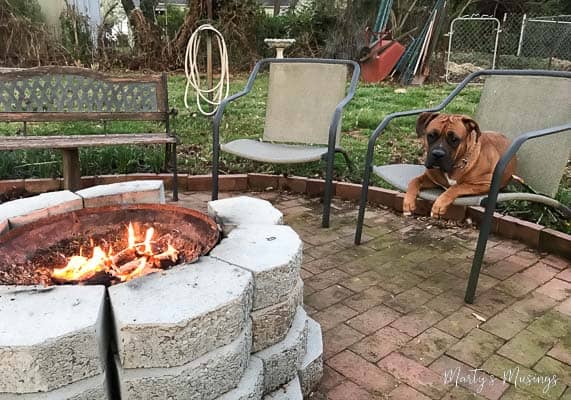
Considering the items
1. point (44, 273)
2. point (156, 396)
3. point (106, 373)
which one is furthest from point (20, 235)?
point (156, 396)

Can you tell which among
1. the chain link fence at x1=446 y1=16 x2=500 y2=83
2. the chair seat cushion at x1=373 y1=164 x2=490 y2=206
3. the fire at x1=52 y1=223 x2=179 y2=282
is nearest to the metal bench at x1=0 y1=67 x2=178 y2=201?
the chair seat cushion at x1=373 y1=164 x2=490 y2=206

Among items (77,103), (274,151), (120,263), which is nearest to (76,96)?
(77,103)

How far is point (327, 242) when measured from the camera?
3.10m

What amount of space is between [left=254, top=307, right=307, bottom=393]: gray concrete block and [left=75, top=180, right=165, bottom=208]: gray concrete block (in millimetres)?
907

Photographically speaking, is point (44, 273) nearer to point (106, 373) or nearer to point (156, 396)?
point (106, 373)

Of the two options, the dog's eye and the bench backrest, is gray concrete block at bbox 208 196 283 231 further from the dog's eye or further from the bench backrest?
the bench backrest

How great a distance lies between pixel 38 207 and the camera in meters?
2.01

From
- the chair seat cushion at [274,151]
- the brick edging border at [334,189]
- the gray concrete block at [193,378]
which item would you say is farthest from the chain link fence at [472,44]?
the gray concrete block at [193,378]

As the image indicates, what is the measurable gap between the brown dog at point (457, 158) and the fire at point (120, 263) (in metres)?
1.43

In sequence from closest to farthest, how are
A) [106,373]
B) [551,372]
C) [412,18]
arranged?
1. [106,373]
2. [551,372]
3. [412,18]

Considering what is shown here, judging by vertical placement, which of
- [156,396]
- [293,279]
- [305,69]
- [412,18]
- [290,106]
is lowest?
[156,396]

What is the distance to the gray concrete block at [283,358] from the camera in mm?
1693

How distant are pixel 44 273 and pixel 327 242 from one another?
1785mm

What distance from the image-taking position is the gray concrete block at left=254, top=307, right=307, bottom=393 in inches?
66.7
